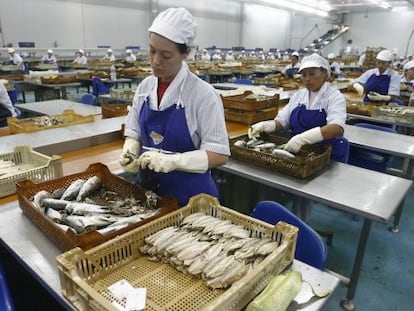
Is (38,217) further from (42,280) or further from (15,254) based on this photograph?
(42,280)

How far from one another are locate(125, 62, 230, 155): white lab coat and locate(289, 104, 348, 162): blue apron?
1372 millimetres

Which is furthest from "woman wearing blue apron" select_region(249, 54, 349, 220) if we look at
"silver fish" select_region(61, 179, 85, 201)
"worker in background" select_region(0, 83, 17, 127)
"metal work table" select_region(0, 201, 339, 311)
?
"worker in background" select_region(0, 83, 17, 127)

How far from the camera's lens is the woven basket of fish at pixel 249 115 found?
11.7 feet

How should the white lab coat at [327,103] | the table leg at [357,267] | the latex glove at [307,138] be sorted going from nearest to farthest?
the table leg at [357,267] → the latex glove at [307,138] → the white lab coat at [327,103]

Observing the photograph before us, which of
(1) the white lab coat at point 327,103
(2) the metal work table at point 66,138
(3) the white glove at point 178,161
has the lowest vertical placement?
(2) the metal work table at point 66,138

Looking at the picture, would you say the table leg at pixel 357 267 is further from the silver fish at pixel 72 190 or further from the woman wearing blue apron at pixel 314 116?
the silver fish at pixel 72 190

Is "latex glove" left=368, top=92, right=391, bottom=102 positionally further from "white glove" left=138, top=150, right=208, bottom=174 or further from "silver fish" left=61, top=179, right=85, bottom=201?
"silver fish" left=61, top=179, right=85, bottom=201

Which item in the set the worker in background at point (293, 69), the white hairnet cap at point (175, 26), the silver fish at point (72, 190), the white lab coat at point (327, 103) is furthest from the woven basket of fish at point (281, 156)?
the worker in background at point (293, 69)

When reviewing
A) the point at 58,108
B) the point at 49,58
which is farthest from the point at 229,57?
the point at 58,108

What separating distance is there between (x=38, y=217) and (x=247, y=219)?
96 cm

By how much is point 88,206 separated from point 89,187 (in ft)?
0.67

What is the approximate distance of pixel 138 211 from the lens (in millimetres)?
1512

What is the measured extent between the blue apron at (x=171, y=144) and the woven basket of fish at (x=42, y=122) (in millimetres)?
1735

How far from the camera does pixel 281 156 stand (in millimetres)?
2387
